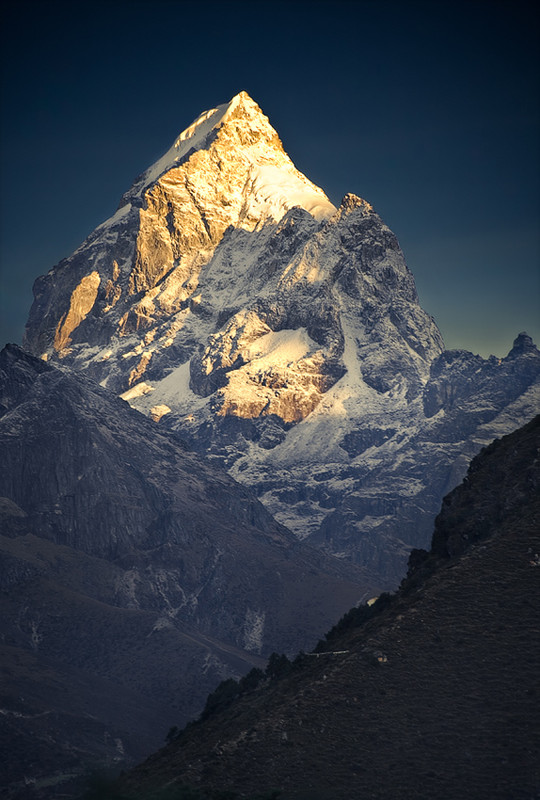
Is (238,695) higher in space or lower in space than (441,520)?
lower

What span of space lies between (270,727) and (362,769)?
9.68 meters

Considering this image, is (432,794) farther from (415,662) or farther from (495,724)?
(415,662)

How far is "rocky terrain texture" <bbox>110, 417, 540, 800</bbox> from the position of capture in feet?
274

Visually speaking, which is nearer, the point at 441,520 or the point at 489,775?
the point at 489,775

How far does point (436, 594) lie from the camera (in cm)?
10094

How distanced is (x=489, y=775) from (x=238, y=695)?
172 feet

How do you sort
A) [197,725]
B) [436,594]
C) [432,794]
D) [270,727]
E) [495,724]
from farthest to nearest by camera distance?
[197,725] → [436,594] → [270,727] → [495,724] → [432,794]

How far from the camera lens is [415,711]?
90250 millimetres

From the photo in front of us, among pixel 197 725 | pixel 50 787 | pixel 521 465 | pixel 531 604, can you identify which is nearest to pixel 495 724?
pixel 531 604

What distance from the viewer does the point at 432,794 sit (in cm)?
8062

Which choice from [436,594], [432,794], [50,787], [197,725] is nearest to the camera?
[432,794]

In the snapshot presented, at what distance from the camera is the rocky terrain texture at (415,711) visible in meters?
83.5

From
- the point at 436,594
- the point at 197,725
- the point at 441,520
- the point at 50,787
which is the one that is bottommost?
the point at 50,787

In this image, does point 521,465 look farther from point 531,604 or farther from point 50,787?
point 50,787
